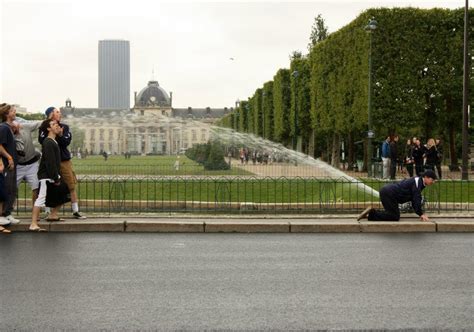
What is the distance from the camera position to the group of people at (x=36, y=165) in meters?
12.6

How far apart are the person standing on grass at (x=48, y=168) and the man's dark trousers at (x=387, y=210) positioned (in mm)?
5524

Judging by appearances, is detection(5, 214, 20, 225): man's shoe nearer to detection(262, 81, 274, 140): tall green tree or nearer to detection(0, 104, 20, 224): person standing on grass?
detection(0, 104, 20, 224): person standing on grass

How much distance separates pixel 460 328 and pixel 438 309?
2.27 ft

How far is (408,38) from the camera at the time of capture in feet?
131

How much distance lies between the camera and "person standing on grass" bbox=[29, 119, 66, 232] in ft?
41.4

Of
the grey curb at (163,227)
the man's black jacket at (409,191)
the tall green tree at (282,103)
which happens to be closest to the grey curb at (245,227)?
the grey curb at (163,227)

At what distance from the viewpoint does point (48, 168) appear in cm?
1265

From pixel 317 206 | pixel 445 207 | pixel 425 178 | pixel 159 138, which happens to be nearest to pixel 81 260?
pixel 425 178

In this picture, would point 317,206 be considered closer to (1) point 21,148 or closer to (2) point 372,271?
(1) point 21,148

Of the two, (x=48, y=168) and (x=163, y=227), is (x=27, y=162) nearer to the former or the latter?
(x=48, y=168)

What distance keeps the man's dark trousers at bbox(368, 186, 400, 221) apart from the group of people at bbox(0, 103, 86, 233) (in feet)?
17.4

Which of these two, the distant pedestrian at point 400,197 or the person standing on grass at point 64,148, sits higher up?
the person standing on grass at point 64,148

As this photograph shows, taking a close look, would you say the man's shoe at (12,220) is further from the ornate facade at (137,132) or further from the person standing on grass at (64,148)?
the ornate facade at (137,132)

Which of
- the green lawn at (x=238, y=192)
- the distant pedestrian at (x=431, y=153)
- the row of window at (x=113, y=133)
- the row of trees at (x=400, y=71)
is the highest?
the row of trees at (x=400, y=71)
